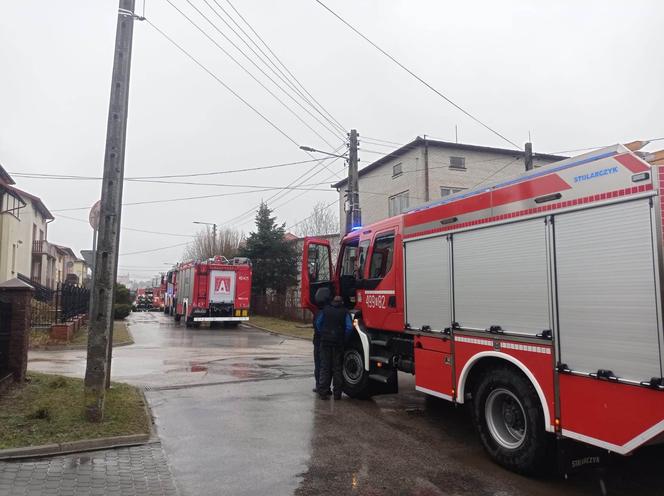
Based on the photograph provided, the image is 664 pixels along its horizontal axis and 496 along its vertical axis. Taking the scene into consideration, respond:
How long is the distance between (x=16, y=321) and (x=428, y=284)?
6.61 meters

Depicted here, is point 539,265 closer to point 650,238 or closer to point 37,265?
point 650,238

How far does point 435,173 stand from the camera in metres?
26.4

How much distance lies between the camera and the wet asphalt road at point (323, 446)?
4.76 m

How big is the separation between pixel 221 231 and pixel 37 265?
55.8 feet

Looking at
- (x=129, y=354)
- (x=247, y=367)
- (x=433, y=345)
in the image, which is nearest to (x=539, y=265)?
(x=433, y=345)

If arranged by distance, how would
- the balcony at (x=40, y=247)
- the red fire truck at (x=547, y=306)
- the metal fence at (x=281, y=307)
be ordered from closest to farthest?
the red fire truck at (x=547, y=306), the metal fence at (x=281, y=307), the balcony at (x=40, y=247)


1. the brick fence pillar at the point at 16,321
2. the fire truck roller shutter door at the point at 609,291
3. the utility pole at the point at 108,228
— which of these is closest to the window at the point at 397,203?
the brick fence pillar at the point at 16,321

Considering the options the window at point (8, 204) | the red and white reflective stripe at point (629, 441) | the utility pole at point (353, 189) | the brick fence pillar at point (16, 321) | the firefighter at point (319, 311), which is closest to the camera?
the red and white reflective stripe at point (629, 441)

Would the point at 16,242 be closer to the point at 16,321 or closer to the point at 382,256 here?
the point at 16,321

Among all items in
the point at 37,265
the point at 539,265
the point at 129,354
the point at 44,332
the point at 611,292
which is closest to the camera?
the point at 611,292

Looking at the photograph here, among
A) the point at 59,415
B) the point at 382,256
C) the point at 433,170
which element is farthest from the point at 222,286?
the point at 59,415

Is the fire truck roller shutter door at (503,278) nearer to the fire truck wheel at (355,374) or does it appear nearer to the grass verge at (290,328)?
the fire truck wheel at (355,374)

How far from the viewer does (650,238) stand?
12.6 ft

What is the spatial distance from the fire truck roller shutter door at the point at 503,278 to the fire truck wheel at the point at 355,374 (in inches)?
116
